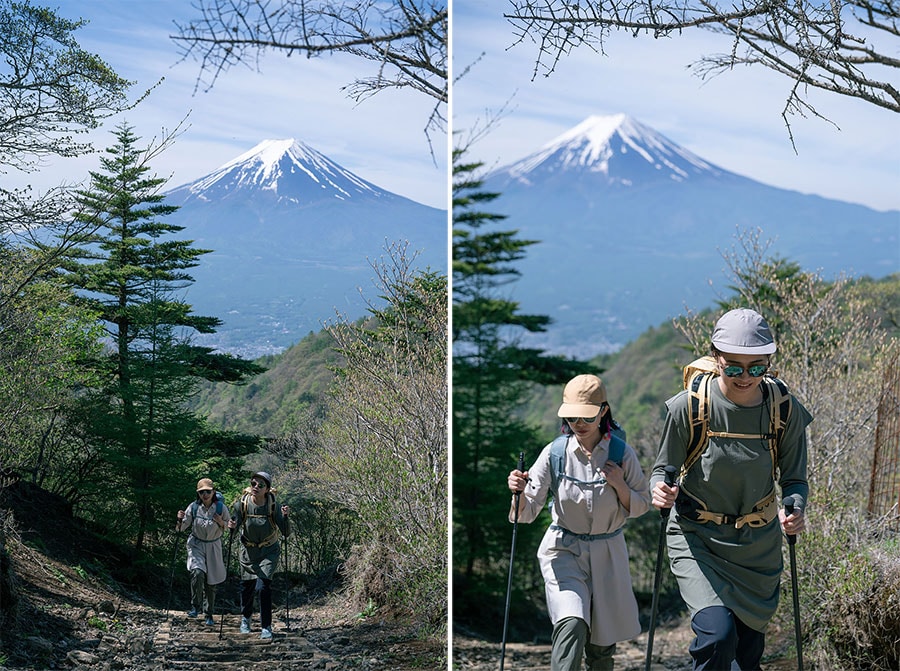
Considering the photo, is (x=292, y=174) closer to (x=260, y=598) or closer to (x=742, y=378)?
(x=260, y=598)

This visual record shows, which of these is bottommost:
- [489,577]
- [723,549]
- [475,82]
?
[489,577]

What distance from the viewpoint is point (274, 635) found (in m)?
4.46

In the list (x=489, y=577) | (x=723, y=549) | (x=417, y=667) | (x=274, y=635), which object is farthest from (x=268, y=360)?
(x=489, y=577)

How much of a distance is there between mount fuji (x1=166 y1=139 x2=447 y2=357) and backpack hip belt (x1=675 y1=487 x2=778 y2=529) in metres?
2.10

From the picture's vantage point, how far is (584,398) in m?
3.11

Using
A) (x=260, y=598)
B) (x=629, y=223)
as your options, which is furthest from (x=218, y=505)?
(x=629, y=223)

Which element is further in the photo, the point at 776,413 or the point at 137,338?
the point at 137,338

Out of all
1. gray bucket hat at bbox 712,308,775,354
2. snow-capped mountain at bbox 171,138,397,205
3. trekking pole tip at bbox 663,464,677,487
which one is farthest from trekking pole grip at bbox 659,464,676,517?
snow-capped mountain at bbox 171,138,397,205

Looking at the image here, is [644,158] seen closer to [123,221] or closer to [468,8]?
[468,8]

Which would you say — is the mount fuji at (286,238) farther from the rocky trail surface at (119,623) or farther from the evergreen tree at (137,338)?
the rocky trail surface at (119,623)

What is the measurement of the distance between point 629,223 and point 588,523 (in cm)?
1472

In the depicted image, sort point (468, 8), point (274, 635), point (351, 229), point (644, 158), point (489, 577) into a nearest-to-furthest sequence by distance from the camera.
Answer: point (274, 635) < point (351, 229) < point (468, 8) < point (489, 577) < point (644, 158)

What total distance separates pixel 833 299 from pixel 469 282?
253cm

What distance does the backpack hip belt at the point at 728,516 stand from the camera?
2939 mm
